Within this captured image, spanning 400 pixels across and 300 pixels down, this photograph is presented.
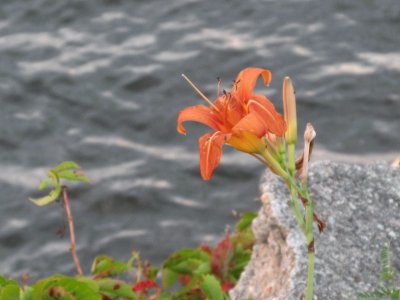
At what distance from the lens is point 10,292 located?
2.98 m

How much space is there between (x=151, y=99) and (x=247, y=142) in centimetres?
449

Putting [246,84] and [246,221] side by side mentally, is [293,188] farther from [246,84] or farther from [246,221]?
[246,221]

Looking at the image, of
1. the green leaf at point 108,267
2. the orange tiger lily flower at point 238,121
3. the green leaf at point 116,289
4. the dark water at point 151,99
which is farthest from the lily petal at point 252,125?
the dark water at point 151,99

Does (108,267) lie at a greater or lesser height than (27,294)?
lesser

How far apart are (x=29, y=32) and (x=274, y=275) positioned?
4.66 m

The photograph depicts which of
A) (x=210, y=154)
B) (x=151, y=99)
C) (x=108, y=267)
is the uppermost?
(x=210, y=154)

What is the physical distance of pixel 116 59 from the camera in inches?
279

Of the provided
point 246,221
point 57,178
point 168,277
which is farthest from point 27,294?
point 246,221

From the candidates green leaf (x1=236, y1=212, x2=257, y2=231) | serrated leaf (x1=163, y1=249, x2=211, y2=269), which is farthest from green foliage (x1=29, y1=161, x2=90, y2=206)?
green leaf (x1=236, y1=212, x2=257, y2=231)

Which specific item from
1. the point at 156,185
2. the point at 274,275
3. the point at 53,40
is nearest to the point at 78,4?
the point at 53,40

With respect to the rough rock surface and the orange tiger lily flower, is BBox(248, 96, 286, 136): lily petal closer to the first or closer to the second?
the orange tiger lily flower

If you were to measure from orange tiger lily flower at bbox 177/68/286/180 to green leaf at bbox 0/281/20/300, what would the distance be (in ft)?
3.05

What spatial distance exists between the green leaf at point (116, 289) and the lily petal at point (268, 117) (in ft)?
4.48

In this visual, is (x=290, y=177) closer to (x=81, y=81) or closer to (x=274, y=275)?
(x=274, y=275)
